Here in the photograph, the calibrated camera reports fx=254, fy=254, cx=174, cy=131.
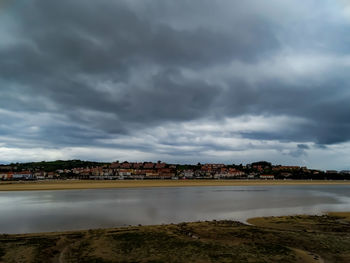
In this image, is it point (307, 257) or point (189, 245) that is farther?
point (189, 245)

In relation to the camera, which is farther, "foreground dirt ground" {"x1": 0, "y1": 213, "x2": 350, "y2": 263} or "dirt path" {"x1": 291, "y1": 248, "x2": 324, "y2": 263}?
"foreground dirt ground" {"x1": 0, "y1": 213, "x2": 350, "y2": 263}

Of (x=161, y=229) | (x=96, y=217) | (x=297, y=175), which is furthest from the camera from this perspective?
(x=297, y=175)

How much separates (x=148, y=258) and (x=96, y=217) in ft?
49.1

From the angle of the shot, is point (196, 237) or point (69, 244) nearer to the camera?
point (69, 244)

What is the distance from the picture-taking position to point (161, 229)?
19.1 metres

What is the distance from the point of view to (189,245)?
47.9 feet

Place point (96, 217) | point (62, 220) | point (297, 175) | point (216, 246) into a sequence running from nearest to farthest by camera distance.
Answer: point (216, 246) → point (62, 220) → point (96, 217) → point (297, 175)

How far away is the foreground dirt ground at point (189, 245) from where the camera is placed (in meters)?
12.5

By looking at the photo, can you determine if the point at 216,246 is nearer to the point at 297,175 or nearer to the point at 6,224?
the point at 6,224

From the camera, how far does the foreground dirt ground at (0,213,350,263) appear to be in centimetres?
1245

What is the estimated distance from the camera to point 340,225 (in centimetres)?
2092

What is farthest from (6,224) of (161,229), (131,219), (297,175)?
(297,175)

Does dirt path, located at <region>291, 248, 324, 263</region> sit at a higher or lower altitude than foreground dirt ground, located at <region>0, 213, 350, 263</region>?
higher

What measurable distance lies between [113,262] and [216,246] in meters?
5.89
